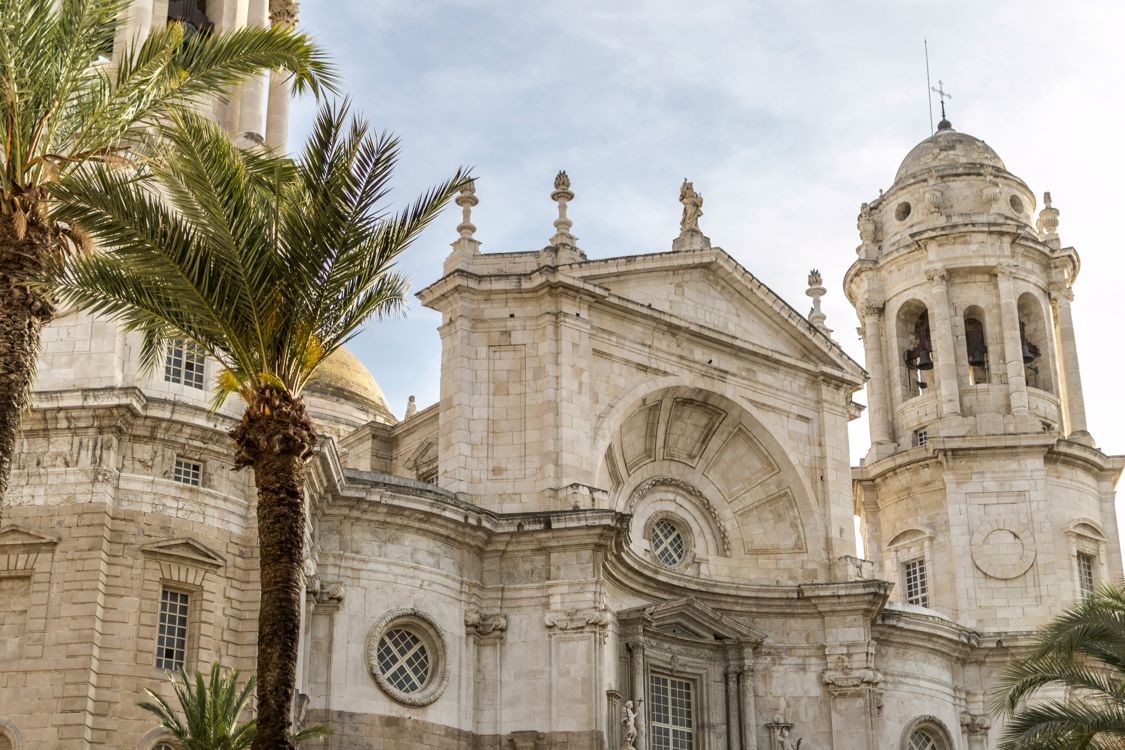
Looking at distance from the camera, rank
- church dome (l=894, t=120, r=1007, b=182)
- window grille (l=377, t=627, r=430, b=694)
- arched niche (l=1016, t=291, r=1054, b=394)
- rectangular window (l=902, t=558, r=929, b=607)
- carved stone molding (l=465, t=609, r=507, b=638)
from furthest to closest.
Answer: church dome (l=894, t=120, r=1007, b=182)
arched niche (l=1016, t=291, r=1054, b=394)
rectangular window (l=902, t=558, r=929, b=607)
carved stone molding (l=465, t=609, r=507, b=638)
window grille (l=377, t=627, r=430, b=694)

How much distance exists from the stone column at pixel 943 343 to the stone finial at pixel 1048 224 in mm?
4090

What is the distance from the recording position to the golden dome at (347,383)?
51.8m

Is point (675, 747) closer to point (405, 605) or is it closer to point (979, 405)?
point (405, 605)

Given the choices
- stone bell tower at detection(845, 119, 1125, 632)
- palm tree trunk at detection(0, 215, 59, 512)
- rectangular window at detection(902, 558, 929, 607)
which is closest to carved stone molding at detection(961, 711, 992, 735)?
stone bell tower at detection(845, 119, 1125, 632)

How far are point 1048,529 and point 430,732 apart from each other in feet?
66.8

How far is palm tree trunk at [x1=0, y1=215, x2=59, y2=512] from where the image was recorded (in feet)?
58.8

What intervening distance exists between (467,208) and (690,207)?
632 cm

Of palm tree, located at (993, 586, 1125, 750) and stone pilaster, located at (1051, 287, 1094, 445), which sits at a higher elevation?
stone pilaster, located at (1051, 287, 1094, 445)

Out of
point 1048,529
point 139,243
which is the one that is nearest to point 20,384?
point 139,243

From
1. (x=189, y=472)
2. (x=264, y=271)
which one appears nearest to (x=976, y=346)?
(x=189, y=472)

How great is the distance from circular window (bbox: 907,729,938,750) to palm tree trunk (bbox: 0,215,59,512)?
92.5 ft

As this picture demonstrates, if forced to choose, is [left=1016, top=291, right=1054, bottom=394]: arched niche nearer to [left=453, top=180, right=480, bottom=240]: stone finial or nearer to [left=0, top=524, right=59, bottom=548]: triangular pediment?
[left=453, top=180, right=480, bottom=240]: stone finial

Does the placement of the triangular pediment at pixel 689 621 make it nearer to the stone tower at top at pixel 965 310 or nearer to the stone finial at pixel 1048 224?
the stone tower at top at pixel 965 310

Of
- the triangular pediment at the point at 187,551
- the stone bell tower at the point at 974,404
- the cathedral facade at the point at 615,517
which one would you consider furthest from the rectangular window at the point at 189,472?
the stone bell tower at the point at 974,404
